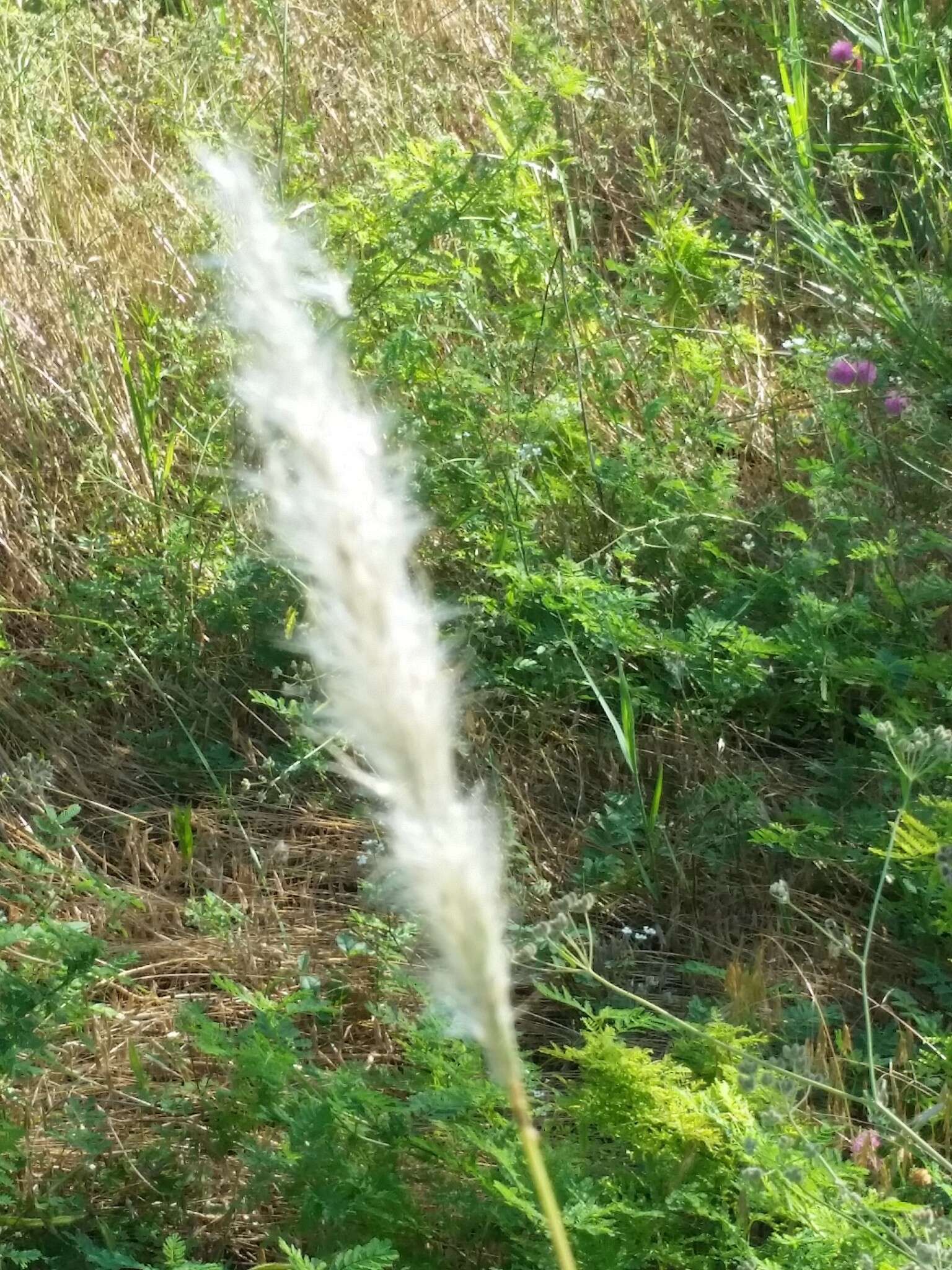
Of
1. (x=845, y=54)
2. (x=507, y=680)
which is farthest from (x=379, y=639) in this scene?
(x=845, y=54)

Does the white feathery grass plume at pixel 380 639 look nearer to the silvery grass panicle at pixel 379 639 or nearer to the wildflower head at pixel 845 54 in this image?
the silvery grass panicle at pixel 379 639

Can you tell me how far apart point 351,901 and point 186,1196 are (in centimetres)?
83

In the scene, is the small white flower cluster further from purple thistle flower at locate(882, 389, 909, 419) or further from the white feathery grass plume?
the white feathery grass plume

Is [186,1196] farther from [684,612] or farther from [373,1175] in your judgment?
[684,612]

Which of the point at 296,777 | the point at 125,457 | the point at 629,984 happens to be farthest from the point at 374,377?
the point at 629,984

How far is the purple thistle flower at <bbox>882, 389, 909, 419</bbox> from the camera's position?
127 inches

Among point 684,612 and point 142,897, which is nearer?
point 142,897

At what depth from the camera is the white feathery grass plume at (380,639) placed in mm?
610

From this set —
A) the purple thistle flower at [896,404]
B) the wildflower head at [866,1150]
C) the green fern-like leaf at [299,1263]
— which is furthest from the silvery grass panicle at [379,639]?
the purple thistle flower at [896,404]

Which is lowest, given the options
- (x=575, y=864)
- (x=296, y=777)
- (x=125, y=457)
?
(x=575, y=864)

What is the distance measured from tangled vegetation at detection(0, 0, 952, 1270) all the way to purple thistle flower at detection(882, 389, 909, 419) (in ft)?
0.04

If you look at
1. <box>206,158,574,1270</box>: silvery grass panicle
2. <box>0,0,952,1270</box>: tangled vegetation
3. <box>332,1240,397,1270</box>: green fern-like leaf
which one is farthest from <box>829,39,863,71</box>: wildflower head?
<box>206,158,574,1270</box>: silvery grass panicle

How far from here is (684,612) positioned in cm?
322

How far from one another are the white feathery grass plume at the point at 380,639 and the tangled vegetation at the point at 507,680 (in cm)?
99
